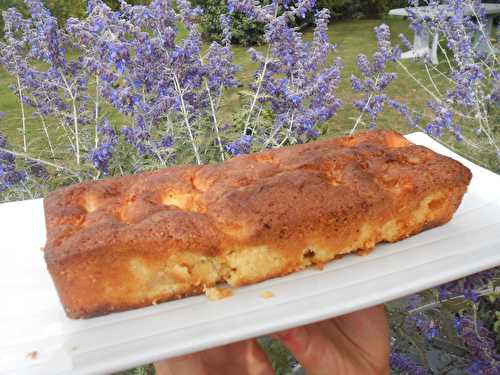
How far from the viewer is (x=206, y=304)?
1.32 meters

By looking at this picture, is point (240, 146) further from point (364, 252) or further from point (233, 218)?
point (364, 252)

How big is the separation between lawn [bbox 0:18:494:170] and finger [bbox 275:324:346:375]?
1376 mm

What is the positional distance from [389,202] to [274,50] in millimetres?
902

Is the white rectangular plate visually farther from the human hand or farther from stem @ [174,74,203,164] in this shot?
stem @ [174,74,203,164]

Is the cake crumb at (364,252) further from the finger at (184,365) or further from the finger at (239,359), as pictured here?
the finger at (184,365)

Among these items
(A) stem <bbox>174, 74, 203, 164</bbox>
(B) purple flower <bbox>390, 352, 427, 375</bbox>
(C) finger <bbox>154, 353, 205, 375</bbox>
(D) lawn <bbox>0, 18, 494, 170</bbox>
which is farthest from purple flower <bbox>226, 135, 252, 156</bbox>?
(B) purple flower <bbox>390, 352, 427, 375</bbox>

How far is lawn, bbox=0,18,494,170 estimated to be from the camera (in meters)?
5.01

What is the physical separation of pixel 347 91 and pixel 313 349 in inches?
224

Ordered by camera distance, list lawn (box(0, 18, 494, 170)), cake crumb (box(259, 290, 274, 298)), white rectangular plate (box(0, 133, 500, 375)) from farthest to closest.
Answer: lawn (box(0, 18, 494, 170)) → cake crumb (box(259, 290, 274, 298)) → white rectangular plate (box(0, 133, 500, 375))

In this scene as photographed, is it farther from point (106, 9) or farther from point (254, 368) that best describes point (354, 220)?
point (106, 9)

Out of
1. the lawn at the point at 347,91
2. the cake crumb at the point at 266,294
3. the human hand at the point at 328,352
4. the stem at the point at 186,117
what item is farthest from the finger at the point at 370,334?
the lawn at the point at 347,91

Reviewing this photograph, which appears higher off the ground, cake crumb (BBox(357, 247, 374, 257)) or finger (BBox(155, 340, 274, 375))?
cake crumb (BBox(357, 247, 374, 257))

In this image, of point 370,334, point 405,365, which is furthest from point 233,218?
point 405,365

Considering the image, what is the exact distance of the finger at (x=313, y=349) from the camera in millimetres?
1386
